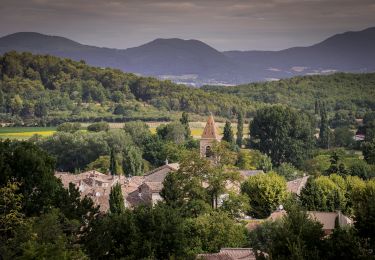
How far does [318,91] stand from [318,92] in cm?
68

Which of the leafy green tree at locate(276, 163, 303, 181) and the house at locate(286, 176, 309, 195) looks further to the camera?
the leafy green tree at locate(276, 163, 303, 181)

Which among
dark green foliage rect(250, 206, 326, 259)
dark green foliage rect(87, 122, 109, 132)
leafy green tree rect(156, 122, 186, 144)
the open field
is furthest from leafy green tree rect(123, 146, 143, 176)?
dark green foliage rect(250, 206, 326, 259)

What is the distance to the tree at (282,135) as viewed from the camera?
295 ft

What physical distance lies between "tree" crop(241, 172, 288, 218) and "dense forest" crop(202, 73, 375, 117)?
8866 cm

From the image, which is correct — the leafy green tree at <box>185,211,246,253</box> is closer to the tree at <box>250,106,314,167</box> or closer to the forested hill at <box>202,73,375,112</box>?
the tree at <box>250,106,314,167</box>

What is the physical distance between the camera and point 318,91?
162m

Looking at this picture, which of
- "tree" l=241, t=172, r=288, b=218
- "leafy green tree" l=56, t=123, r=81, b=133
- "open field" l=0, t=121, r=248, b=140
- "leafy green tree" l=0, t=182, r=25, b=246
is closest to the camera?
"leafy green tree" l=0, t=182, r=25, b=246

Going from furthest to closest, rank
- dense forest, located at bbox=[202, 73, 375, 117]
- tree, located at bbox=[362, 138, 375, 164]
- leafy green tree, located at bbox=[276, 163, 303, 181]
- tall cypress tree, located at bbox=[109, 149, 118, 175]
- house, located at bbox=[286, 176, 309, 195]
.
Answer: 1. dense forest, located at bbox=[202, 73, 375, 117]
2. tree, located at bbox=[362, 138, 375, 164]
3. tall cypress tree, located at bbox=[109, 149, 118, 175]
4. leafy green tree, located at bbox=[276, 163, 303, 181]
5. house, located at bbox=[286, 176, 309, 195]

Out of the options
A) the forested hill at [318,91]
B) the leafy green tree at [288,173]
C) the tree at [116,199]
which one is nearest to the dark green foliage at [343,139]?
the leafy green tree at [288,173]

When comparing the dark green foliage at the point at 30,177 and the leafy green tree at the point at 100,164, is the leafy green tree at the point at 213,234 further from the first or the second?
the leafy green tree at the point at 100,164

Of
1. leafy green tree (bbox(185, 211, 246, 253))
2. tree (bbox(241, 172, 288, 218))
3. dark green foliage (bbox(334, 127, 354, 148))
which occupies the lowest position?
dark green foliage (bbox(334, 127, 354, 148))

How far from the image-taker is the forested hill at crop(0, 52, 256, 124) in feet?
392

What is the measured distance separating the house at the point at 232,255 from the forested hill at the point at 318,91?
109 meters

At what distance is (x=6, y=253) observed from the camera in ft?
96.6
